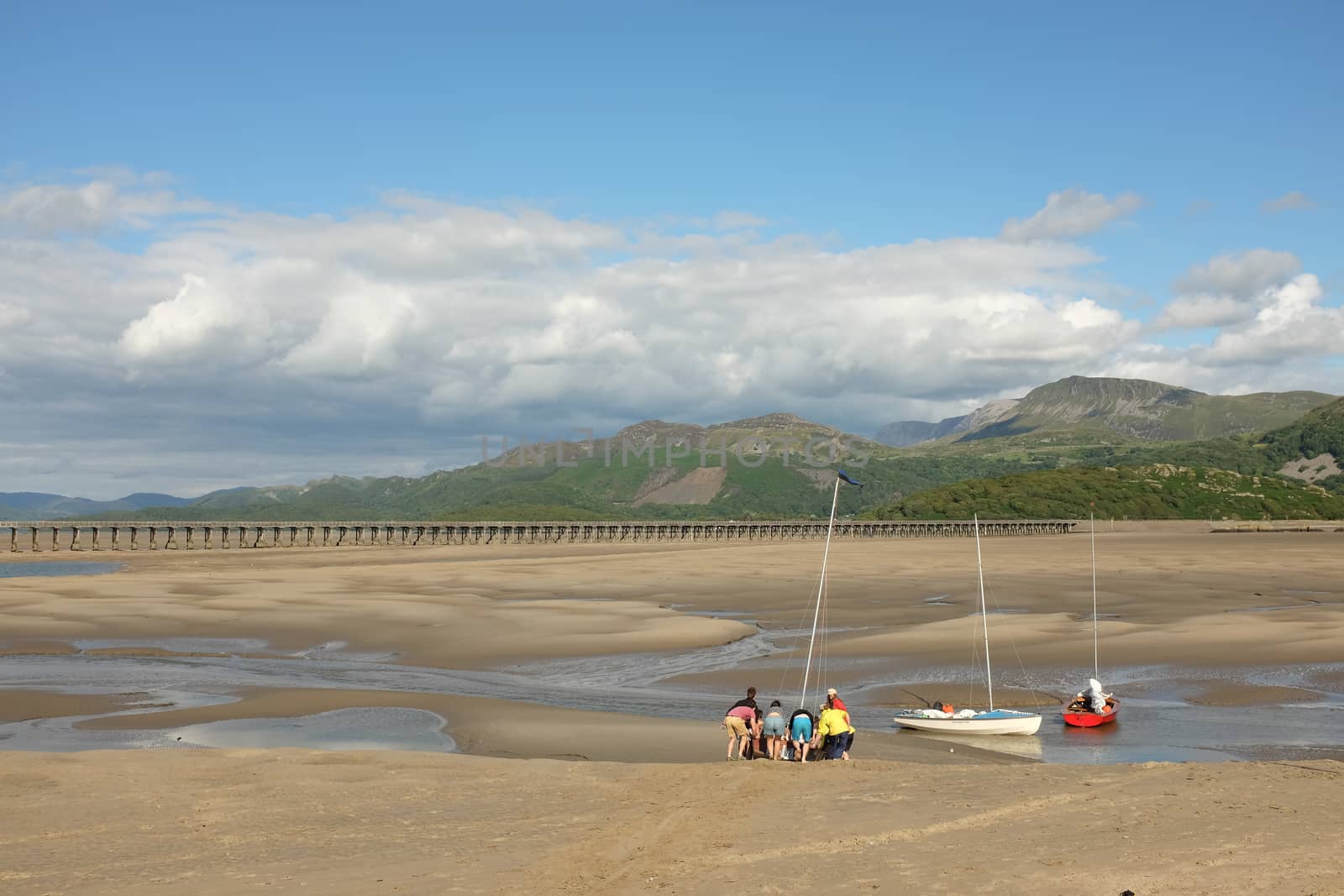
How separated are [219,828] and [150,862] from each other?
5.67 ft

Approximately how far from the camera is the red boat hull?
25.5 m

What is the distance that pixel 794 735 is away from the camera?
21.3 meters

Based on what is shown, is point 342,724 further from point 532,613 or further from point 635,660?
point 532,613

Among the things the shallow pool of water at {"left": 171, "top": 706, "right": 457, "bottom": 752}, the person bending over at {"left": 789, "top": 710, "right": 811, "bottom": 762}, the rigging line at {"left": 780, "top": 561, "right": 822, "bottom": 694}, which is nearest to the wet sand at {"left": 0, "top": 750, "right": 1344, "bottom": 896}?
the person bending over at {"left": 789, "top": 710, "right": 811, "bottom": 762}

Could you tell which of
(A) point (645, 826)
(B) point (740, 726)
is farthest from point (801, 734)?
(A) point (645, 826)

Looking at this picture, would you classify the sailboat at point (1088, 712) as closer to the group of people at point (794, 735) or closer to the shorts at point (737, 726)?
the group of people at point (794, 735)

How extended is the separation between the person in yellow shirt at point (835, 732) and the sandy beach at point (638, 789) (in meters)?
0.49

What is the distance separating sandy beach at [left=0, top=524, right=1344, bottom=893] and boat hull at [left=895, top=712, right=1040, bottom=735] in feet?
3.58

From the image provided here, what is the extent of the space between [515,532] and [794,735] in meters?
138

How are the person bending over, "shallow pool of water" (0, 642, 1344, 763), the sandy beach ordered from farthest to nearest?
"shallow pool of water" (0, 642, 1344, 763) → the person bending over → the sandy beach

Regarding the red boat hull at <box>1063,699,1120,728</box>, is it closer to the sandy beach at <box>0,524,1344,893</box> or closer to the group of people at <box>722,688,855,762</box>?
the sandy beach at <box>0,524,1344,893</box>

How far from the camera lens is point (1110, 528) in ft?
527

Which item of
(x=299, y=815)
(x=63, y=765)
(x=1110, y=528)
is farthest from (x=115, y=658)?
(x=1110, y=528)

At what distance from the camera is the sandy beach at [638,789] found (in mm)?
12508
